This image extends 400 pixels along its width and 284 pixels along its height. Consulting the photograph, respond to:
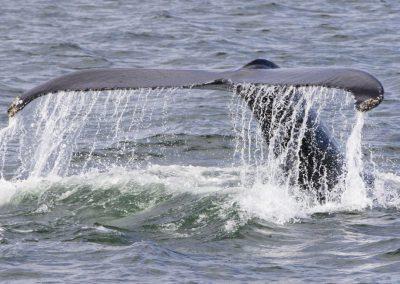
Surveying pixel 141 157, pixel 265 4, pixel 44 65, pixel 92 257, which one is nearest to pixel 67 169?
pixel 141 157

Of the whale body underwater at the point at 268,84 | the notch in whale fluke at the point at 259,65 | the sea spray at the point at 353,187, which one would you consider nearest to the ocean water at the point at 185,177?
the sea spray at the point at 353,187

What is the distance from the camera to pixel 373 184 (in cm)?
985

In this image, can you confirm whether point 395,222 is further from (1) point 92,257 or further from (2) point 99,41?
(2) point 99,41

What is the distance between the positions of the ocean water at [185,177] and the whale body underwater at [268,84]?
16 cm

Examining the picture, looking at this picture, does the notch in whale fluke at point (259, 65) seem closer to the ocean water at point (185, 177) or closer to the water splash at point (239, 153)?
the water splash at point (239, 153)

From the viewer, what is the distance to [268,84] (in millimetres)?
7855

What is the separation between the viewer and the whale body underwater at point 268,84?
23.3 feet

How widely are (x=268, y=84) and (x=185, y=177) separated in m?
3.22

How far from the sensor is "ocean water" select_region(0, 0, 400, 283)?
7.98 m

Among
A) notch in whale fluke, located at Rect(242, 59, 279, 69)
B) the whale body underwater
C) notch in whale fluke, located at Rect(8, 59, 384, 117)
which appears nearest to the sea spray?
the whale body underwater

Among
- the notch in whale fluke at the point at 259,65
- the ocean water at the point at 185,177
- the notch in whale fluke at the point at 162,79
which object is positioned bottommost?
the ocean water at the point at 185,177

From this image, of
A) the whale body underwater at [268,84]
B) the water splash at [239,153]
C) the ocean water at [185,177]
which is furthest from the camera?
the water splash at [239,153]

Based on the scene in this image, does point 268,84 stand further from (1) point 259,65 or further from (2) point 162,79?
(2) point 162,79

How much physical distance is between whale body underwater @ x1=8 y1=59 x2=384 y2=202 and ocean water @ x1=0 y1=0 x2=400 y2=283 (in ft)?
0.53
